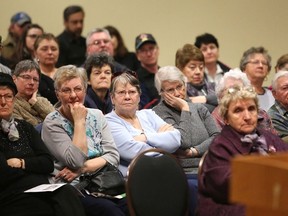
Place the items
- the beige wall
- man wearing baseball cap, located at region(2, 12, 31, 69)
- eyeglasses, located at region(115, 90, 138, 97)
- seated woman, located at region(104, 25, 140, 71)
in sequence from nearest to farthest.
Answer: eyeglasses, located at region(115, 90, 138, 97), man wearing baseball cap, located at region(2, 12, 31, 69), seated woman, located at region(104, 25, 140, 71), the beige wall

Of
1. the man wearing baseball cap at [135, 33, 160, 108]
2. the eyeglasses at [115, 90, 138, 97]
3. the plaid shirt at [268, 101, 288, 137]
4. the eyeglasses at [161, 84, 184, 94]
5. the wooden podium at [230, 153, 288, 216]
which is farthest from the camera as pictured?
the man wearing baseball cap at [135, 33, 160, 108]

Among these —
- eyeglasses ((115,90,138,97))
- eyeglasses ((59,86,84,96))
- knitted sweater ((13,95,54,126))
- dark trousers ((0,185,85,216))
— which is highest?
eyeglasses ((59,86,84,96))

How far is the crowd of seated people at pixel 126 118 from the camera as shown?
350 cm

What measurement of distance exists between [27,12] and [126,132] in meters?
3.32

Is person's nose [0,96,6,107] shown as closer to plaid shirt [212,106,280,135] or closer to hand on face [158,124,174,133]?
hand on face [158,124,174,133]

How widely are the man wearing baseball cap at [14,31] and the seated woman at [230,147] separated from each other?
9.82 feet

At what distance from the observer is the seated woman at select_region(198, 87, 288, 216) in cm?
322

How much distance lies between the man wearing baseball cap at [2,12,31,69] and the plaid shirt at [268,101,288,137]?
2389mm

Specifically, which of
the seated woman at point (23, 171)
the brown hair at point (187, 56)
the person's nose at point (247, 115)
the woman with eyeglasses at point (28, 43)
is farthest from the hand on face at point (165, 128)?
the woman with eyeglasses at point (28, 43)

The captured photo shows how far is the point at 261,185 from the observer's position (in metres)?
2.07

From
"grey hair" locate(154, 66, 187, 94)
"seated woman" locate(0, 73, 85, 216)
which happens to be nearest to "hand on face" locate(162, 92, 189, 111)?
"grey hair" locate(154, 66, 187, 94)

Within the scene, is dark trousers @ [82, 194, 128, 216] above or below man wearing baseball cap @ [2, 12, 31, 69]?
below

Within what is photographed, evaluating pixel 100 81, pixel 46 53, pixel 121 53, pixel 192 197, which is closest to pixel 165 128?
pixel 192 197

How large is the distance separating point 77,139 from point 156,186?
58 cm
